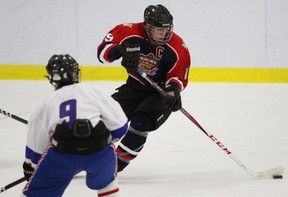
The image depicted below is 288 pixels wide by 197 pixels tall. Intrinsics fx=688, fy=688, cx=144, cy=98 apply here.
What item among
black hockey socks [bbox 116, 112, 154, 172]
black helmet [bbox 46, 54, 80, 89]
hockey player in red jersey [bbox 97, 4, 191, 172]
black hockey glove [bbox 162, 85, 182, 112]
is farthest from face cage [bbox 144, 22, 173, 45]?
black helmet [bbox 46, 54, 80, 89]

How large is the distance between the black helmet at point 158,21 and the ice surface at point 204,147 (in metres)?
0.88

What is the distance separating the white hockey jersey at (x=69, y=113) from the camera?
2.86m

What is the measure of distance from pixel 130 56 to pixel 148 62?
27 cm

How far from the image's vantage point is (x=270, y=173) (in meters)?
4.21

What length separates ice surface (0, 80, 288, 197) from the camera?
4.07m

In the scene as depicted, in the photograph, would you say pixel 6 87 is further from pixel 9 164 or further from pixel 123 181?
pixel 123 181

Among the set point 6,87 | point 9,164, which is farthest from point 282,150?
point 6,87

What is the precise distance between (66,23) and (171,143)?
3.74 metres

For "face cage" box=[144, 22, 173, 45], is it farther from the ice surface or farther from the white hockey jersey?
the white hockey jersey

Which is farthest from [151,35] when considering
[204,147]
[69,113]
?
[69,113]

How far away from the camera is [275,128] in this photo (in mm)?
5895

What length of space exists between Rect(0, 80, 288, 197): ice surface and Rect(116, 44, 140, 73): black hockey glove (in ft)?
2.36

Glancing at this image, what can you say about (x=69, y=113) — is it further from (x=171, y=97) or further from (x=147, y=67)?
(x=147, y=67)

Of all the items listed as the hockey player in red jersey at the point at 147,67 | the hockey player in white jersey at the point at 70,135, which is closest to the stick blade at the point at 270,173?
the hockey player in red jersey at the point at 147,67
